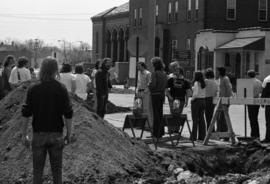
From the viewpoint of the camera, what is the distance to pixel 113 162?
8.95 m

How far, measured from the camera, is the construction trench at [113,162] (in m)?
8.65

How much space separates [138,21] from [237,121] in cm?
4575

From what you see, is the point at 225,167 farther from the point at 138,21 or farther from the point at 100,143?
the point at 138,21

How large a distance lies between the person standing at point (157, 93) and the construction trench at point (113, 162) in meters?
2.81

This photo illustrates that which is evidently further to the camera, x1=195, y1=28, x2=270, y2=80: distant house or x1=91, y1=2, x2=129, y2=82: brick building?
x1=91, y1=2, x2=129, y2=82: brick building

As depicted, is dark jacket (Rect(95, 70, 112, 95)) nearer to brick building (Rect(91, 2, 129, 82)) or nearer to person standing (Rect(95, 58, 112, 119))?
person standing (Rect(95, 58, 112, 119))

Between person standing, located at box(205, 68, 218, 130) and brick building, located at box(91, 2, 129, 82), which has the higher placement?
brick building, located at box(91, 2, 129, 82)

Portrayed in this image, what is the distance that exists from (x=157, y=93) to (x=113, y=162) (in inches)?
194

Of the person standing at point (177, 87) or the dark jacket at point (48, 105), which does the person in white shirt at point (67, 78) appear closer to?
the person standing at point (177, 87)

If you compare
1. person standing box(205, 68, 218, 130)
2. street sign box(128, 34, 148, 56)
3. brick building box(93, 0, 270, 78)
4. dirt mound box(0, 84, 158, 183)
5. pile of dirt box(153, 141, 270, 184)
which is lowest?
pile of dirt box(153, 141, 270, 184)

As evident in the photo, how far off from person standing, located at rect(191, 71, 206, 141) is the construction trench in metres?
3.20

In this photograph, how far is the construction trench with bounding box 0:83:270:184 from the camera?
8.65 metres

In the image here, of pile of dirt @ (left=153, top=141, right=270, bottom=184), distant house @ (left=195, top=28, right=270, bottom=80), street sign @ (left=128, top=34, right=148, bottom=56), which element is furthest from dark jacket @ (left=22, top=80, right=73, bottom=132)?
distant house @ (left=195, top=28, right=270, bottom=80)

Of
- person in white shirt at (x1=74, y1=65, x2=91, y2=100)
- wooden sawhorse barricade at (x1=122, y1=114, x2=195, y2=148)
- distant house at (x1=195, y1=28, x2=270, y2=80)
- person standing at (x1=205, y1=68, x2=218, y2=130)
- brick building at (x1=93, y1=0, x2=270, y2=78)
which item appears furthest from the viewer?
brick building at (x1=93, y1=0, x2=270, y2=78)
